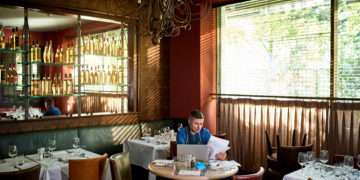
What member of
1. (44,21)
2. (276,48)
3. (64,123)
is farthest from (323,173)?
(44,21)

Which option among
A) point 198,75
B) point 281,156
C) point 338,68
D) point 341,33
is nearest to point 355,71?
point 338,68

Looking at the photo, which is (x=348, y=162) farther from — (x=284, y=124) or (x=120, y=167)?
(x=120, y=167)

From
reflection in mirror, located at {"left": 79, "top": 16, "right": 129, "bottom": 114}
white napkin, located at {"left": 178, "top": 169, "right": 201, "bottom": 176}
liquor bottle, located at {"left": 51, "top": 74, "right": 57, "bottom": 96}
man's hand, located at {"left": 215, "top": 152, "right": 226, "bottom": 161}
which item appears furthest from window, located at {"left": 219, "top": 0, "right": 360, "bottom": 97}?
liquor bottle, located at {"left": 51, "top": 74, "right": 57, "bottom": 96}

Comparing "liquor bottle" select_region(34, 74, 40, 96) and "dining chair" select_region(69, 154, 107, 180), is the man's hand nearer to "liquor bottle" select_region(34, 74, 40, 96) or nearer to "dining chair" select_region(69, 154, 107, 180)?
"dining chair" select_region(69, 154, 107, 180)

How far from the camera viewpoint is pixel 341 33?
473cm

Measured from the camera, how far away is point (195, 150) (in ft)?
11.3

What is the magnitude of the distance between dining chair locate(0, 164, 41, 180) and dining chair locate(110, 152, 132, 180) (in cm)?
69

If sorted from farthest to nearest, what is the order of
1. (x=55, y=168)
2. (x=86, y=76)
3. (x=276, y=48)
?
(x=86, y=76) < (x=276, y=48) < (x=55, y=168)

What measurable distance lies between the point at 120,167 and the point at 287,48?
133 inches

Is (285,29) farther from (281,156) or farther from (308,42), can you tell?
(281,156)

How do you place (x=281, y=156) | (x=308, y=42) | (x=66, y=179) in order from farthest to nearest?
(x=308, y=42) < (x=281, y=156) < (x=66, y=179)

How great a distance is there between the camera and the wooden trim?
15.3 ft

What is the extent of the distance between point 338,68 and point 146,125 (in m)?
3.40

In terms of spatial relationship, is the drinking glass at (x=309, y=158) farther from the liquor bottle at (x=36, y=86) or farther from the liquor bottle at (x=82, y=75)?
the liquor bottle at (x=36, y=86)
